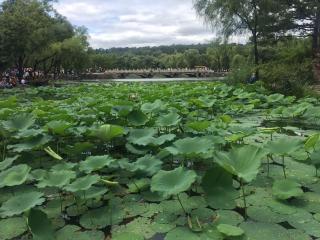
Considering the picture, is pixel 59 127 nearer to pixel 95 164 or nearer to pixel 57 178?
pixel 95 164

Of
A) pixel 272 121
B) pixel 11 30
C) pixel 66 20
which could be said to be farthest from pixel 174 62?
pixel 272 121

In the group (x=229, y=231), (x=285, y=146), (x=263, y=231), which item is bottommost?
(x=263, y=231)

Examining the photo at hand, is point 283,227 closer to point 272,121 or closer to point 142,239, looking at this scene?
point 142,239

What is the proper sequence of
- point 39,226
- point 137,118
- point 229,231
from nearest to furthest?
1. point 229,231
2. point 39,226
3. point 137,118

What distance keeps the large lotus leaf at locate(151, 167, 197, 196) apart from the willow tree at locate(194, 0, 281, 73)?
641 inches

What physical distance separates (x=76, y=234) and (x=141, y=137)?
1612mm

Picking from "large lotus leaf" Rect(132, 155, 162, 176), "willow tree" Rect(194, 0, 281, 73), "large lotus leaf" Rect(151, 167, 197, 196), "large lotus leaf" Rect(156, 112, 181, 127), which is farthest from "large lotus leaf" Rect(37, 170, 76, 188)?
"willow tree" Rect(194, 0, 281, 73)

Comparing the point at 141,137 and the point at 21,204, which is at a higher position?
the point at 141,137

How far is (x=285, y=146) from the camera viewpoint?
353 centimetres

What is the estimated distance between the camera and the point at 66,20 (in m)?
45.7

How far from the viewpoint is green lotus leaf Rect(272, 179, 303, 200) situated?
3.03 metres

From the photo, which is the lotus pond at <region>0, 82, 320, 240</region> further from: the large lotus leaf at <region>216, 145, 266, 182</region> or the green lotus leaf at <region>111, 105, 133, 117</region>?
the green lotus leaf at <region>111, 105, 133, 117</region>

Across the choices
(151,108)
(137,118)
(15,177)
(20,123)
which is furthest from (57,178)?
(151,108)

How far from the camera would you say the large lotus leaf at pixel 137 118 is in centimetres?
495
